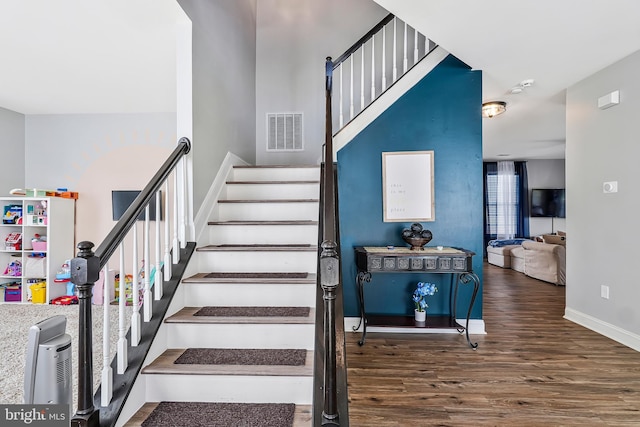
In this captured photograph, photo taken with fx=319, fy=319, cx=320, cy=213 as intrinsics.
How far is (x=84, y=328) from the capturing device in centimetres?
133

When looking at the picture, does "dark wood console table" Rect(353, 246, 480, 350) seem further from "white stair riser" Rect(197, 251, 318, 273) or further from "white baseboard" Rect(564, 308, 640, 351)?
"white baseboard" Rect(564, 308, 640, 351)

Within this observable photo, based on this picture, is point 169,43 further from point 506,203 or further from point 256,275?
point 506,203

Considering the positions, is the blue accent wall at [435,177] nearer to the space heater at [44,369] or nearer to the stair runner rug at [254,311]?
the stair runner rug at [254,311]

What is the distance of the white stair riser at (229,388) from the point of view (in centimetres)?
163

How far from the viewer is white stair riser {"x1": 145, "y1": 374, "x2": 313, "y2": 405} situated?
5.35ft

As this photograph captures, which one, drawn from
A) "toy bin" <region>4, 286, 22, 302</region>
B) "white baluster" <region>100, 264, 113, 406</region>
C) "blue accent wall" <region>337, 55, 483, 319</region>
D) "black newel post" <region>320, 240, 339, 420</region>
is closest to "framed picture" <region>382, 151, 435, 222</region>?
"blue accent wall" <region>337, 55, 483, 319</region>

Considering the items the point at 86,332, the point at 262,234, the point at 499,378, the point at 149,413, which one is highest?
the point at 262,234

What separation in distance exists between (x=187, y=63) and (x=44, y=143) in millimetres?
3941

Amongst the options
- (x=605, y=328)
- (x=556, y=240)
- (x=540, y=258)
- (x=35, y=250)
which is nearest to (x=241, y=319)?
(x=605, y=328)

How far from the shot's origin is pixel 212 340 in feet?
6.32

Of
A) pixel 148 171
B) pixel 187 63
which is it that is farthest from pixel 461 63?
pixel 148 171

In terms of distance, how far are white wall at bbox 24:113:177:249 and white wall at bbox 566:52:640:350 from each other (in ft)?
17.2

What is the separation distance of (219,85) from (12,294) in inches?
166

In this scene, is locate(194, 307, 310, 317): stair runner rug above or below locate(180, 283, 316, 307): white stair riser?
below
